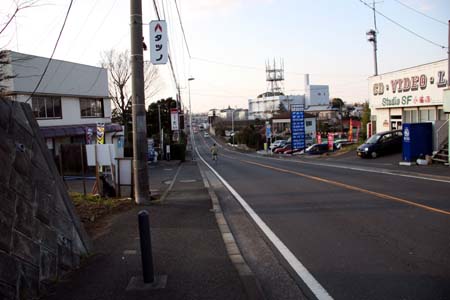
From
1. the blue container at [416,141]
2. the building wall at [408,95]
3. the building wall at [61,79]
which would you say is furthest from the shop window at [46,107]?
the building wall at [408,95]

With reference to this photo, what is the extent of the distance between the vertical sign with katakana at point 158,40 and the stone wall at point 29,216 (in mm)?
6323

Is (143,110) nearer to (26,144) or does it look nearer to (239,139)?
(26,144)

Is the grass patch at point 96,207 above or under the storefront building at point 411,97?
under

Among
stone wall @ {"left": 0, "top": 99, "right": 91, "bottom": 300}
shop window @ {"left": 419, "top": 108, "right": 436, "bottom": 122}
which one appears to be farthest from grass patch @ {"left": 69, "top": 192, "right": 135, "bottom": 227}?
shop window @ {"left": 419, "top": 108, "right": 436, "bottom": 122}

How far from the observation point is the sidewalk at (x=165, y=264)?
5023 mm

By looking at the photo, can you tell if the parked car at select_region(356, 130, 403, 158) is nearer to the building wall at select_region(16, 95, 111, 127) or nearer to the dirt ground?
the building wall at select_region(16, 95, 111, 127)

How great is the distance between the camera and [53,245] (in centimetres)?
541

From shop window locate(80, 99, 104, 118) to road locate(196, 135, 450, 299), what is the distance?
895 inches

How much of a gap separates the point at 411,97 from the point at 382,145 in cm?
462

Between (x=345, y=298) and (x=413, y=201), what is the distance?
663cm

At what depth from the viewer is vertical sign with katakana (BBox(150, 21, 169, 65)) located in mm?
11906

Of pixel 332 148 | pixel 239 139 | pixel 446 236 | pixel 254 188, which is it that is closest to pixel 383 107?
pixel 332 148

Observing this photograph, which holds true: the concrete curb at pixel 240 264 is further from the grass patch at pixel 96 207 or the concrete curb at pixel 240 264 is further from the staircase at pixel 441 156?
the staircase at pixel 441 156

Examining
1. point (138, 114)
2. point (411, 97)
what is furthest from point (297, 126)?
point (138, 114)
